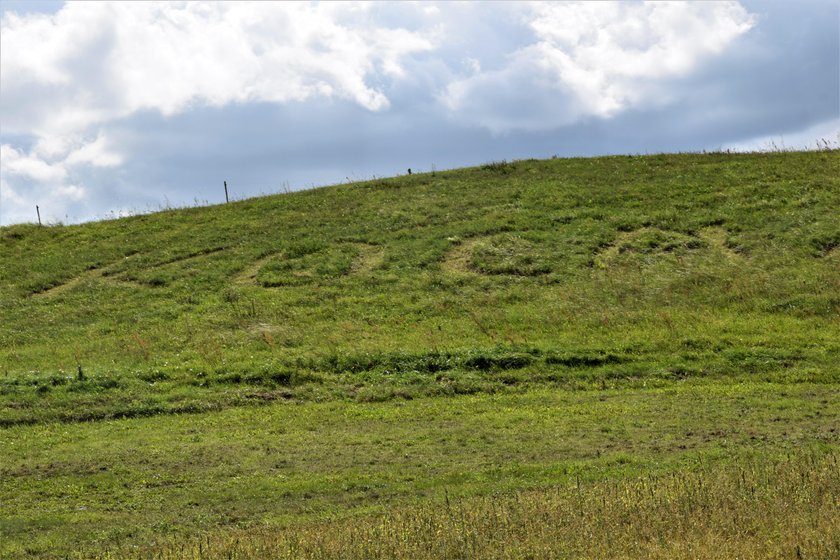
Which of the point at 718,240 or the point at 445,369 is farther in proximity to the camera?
the point at 718,240

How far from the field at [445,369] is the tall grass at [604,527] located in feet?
0.18

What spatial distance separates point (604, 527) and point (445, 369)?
1536 centimetres

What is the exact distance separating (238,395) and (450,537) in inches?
585

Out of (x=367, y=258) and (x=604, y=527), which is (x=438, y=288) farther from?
(x=604, y=527)

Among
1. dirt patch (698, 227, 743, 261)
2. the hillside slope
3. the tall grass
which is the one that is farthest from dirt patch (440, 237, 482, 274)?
the tall grass

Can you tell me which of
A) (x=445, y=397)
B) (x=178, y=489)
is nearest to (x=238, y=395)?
(x=445, y=397)

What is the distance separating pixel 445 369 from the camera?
27453mm

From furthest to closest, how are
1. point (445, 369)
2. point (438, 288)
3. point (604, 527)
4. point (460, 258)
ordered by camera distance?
1. point (460, 258)
2. point (438, 288)
3. point (445, 369)
4. point (604, 527)

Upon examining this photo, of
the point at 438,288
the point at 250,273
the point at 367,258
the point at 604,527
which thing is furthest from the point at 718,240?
the point at 604,527

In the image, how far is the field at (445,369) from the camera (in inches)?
530

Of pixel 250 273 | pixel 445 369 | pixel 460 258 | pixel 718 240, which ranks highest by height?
pixel 250 273

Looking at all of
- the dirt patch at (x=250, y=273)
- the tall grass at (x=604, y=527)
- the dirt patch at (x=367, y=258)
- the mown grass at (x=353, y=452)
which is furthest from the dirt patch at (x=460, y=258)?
the tall grass at (x=604, y=527)

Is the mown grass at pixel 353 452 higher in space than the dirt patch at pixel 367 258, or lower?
lower

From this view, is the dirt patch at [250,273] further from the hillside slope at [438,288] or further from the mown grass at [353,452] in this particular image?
the mown grass at [353,452]
